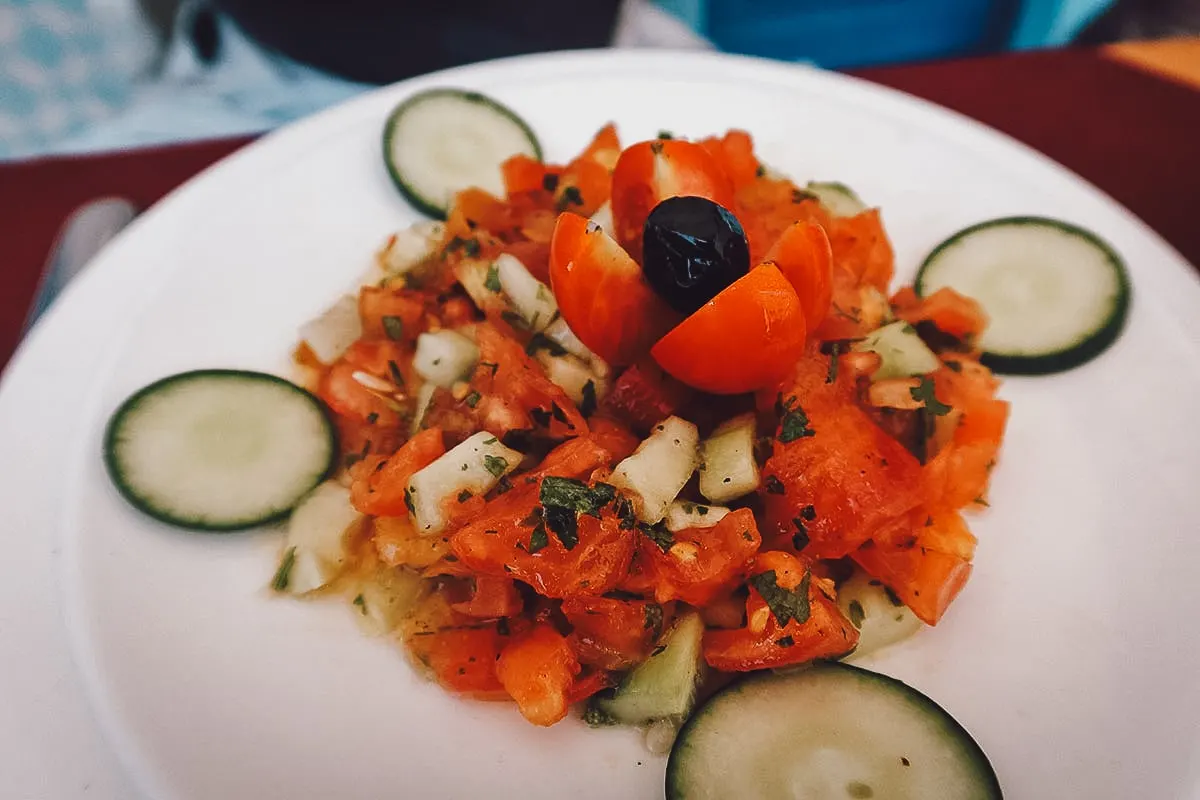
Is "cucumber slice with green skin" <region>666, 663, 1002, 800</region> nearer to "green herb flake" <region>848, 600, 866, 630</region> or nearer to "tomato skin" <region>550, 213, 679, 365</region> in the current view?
"green herb flake" <region>848, 600, 866, 630</region>

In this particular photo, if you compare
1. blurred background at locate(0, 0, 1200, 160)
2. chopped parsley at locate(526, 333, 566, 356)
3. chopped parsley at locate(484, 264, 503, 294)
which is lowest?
blurred background at locate(0, 0, 1200, 160)

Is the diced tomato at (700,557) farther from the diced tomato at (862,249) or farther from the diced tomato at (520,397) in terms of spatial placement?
the diced tomato at (862,249)

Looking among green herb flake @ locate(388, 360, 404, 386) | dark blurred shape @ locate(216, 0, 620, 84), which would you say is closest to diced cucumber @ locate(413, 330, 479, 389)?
green herb flake @ locate(388, 360, 404, 386)

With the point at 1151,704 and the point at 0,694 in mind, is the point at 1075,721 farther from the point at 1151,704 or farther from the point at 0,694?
the point at 0,694

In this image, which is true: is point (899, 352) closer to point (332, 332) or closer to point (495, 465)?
point (495, 465)

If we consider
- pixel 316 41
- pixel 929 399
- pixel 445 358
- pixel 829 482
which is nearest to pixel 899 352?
pixel 929 399

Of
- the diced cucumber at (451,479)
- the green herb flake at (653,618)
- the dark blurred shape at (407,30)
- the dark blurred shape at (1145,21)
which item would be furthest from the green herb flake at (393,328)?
the dark blurred shape at (1145,21)
